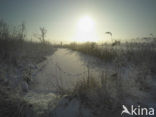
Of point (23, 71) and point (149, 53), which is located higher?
point (149, 53)

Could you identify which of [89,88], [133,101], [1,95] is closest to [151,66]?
[133,101]

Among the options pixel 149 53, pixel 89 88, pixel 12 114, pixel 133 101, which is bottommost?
pixel 12 114

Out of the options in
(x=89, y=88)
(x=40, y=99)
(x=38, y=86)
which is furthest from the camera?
(x=38, y=86)

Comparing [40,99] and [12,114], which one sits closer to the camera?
[12,114]

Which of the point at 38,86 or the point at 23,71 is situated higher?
the point at 23,71

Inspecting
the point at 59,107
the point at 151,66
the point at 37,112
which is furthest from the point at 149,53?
the point at 37,112

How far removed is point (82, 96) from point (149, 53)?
342 centimetres

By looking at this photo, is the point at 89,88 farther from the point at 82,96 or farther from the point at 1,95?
the point at 1,95

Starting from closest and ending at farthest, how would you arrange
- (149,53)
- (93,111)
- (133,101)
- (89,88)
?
(93,111) → (133,101) → (89,88) → (149,53)

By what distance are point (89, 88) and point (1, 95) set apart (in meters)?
1.42

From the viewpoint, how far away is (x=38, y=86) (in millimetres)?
2197

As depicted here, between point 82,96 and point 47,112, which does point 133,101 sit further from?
point 47,112

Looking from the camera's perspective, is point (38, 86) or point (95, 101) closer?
point (95, 101)

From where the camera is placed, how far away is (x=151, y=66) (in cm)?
279
